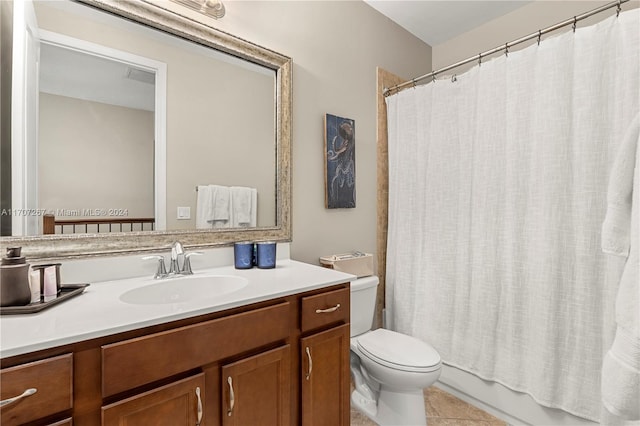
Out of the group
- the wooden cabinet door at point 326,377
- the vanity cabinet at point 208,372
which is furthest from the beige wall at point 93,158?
the wooden cabinet door at point 326,377

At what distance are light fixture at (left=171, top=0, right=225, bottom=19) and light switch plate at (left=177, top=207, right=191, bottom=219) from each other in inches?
35.2

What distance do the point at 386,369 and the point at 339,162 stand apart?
1.19 m

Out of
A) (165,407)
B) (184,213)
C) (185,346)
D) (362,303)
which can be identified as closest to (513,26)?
(362,303)

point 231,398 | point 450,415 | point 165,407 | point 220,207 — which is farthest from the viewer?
point 450,415

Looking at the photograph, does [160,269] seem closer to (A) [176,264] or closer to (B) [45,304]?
(A) [176,264]

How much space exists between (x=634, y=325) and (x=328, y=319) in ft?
2.98

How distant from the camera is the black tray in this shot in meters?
0.82

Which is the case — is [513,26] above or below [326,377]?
above

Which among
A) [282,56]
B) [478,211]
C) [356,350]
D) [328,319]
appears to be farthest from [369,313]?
[282,56]

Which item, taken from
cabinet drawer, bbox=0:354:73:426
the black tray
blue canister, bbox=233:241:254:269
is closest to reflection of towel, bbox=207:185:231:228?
blue canister, bbox=233:241:254:269

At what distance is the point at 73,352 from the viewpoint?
716 mm

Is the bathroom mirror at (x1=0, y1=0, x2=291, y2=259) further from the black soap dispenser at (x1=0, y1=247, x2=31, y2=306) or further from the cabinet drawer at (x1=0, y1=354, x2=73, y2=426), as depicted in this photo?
the cabinet drawer at (x1=0, y1=354, x2=73, y2=426)

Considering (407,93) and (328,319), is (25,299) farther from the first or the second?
(407,93)

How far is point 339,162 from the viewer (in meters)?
2.00
